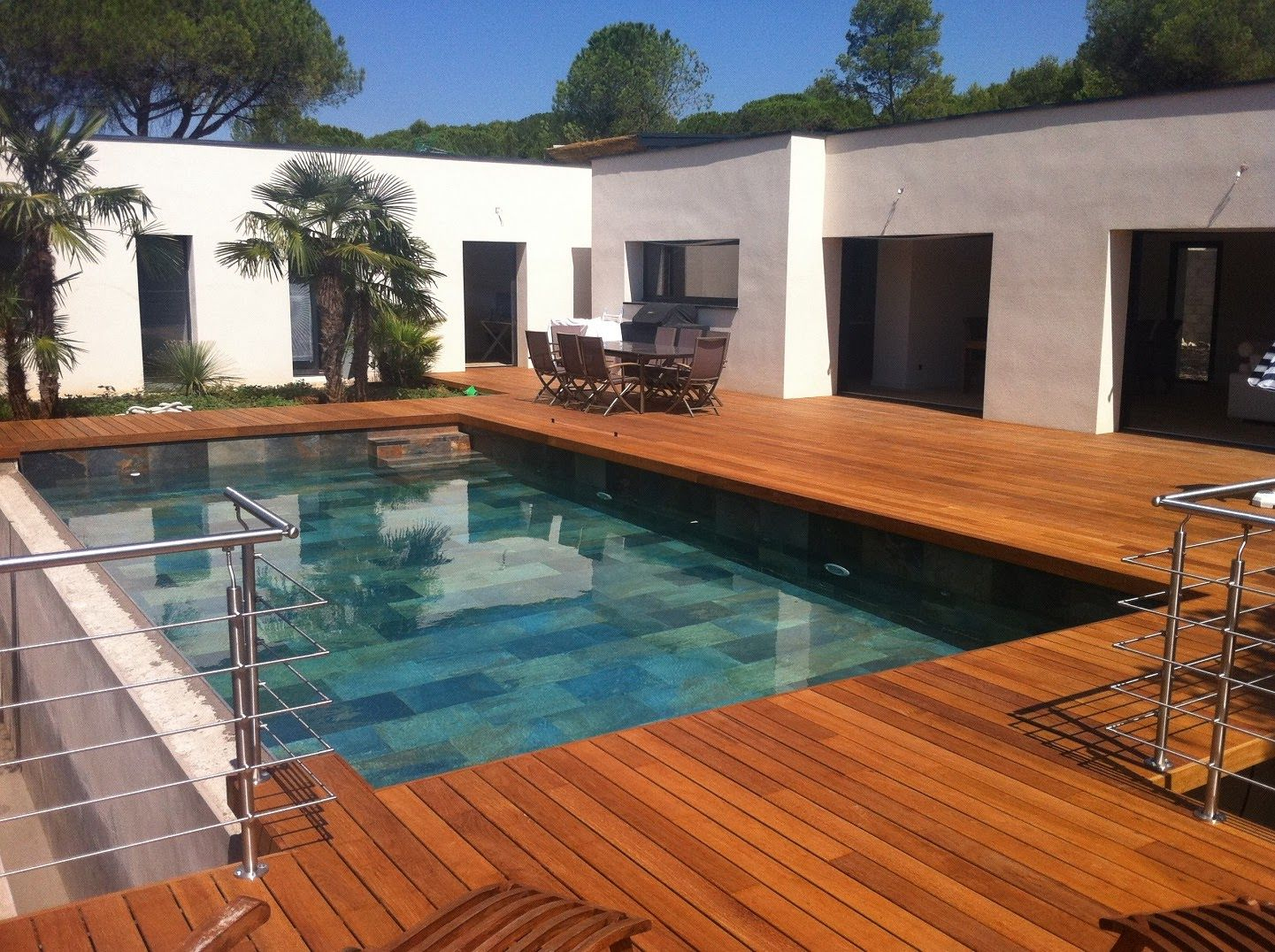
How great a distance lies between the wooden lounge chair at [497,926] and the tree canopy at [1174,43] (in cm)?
2729

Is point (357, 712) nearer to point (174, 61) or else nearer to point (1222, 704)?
point (1222, 704)

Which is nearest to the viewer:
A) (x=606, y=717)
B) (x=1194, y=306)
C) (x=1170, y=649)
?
(x=1170, y=649)

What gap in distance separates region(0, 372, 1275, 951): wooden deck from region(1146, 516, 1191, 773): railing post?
11 centimetres

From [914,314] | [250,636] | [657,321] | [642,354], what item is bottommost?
[250,636]

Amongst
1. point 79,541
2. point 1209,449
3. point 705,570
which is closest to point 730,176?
point 1209,449

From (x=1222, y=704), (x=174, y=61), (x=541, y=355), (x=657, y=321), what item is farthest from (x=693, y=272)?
(x=174, y=61)

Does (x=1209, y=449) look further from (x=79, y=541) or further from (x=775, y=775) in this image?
(x=79, y=541)

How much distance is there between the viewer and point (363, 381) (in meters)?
13.7

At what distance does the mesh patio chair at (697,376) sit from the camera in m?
11.9


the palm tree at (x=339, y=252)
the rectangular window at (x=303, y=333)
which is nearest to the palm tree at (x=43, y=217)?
the palm tree at (x=339, y=252)

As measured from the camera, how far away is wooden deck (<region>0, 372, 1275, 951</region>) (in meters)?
2.83

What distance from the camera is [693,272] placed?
15.6 m

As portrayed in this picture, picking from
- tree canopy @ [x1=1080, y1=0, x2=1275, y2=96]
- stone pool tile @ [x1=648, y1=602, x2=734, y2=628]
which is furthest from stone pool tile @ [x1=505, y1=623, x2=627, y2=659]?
tree canopy @ [x1=1080, y1=0, x2=1275, y2=96]

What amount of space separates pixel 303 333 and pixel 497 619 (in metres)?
10.4
